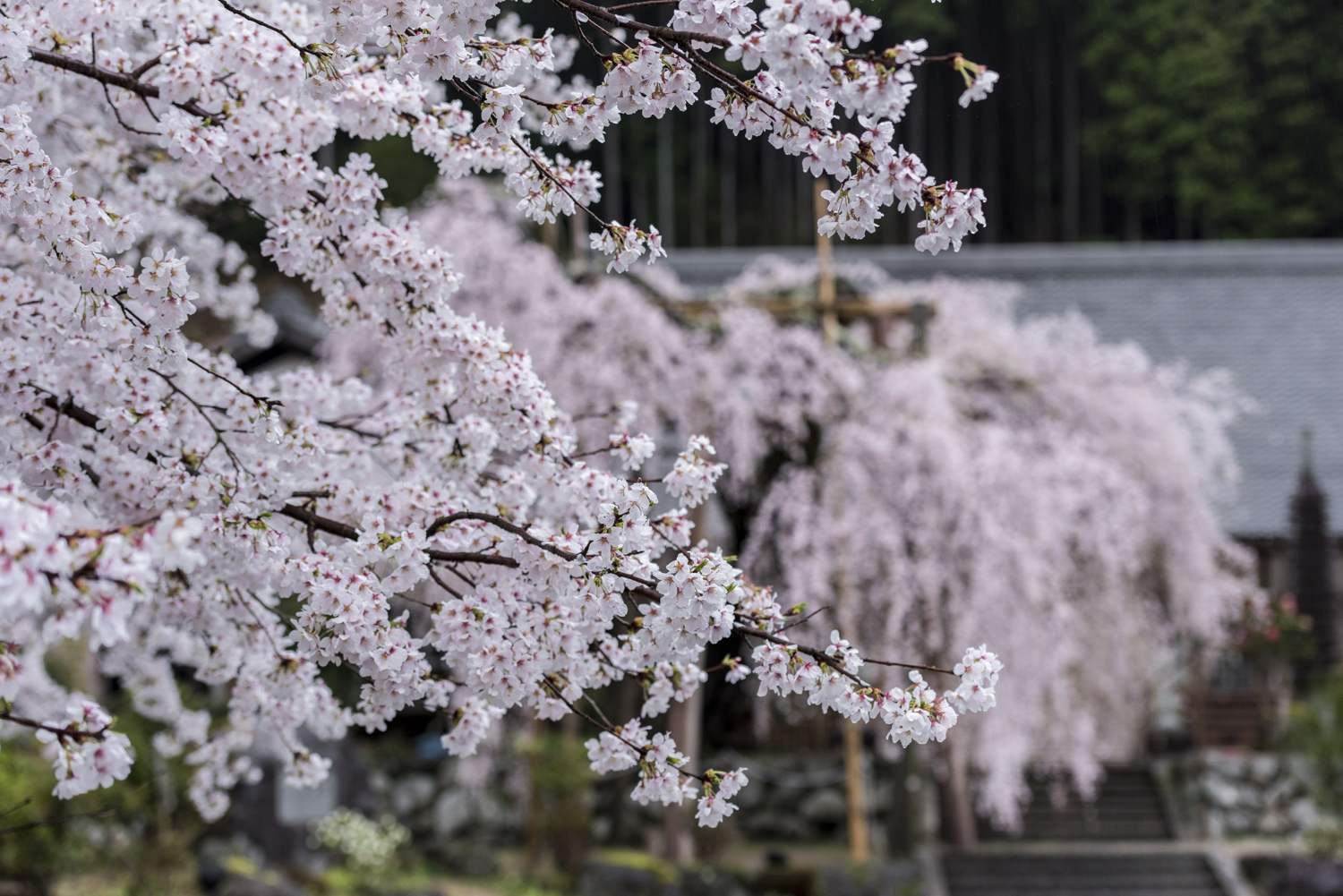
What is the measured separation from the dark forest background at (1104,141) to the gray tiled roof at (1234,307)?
490cm

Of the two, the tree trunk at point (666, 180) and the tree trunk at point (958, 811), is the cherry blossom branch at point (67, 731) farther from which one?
the tree trunk at point (666, 180)

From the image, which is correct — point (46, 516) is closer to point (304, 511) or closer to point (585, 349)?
point (304, 511)

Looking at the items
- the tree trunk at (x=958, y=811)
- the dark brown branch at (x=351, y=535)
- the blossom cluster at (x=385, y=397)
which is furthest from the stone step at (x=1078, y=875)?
the dark brown branch at (x=351, y=535)

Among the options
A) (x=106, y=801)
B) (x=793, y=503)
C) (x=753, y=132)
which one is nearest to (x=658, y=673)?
(x=753, y=132)

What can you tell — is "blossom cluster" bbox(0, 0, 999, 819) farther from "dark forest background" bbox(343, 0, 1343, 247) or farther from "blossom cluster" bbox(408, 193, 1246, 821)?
"dark forest background" bbox(343, 0, 1343, 247)

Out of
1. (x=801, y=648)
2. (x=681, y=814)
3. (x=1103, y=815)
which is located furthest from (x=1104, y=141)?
(x=801, y=648)

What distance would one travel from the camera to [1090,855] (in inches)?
423

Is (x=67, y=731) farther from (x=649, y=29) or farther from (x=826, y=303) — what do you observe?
(x=826, y=303)

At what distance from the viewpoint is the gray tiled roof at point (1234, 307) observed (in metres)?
14.4

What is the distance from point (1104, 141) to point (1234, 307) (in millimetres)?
7955

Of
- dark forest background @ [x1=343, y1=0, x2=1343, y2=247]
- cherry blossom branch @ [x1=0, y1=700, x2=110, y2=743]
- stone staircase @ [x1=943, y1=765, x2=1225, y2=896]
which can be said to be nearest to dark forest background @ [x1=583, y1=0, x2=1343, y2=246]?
dark forest background @ [x1=343, y1=0, x2=1343, y2=247]

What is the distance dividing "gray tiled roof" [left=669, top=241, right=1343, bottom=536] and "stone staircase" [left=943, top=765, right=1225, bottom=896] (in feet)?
11.2

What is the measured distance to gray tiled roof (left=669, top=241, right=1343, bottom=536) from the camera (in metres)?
14.4

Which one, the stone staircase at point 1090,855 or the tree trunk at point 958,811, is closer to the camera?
the stone staircase at point 1090,855
